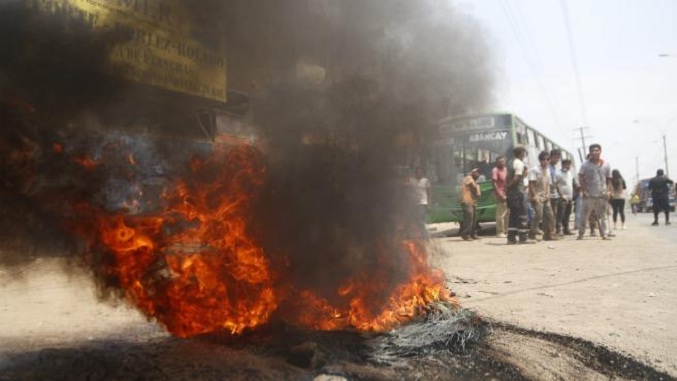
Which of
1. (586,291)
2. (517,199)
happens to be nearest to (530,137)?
(517,199)

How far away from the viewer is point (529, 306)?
4855mm

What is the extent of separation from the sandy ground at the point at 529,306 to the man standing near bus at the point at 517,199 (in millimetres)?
2548

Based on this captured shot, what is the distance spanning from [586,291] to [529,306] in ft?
3.41

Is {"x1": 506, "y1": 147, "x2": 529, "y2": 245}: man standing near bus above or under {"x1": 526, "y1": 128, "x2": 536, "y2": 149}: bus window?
under

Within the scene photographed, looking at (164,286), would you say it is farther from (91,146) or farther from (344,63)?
(344,63)

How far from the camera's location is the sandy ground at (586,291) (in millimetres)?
3811

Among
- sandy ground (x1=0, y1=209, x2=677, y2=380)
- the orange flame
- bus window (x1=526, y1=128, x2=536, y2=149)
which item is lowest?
sandy ground (x1=0, y1=209, x2=677, y2=380)

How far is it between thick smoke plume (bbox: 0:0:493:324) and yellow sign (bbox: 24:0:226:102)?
0.58 ft

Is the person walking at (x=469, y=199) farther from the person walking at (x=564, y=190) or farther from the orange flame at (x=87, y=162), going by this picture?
the orange flame at (x=87, y=162)

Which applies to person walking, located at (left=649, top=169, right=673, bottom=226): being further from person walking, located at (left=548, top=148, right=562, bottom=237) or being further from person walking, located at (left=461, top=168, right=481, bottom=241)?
person walking, located at (left=461, top=168, right=481, bottom=241)

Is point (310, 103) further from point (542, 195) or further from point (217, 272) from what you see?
point (542, 195)

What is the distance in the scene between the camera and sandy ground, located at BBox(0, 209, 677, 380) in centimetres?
357

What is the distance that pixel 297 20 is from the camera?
4.67m

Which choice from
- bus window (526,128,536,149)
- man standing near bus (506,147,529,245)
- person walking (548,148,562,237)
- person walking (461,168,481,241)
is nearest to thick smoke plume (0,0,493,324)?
man standing near bus (506,147,529,245)
